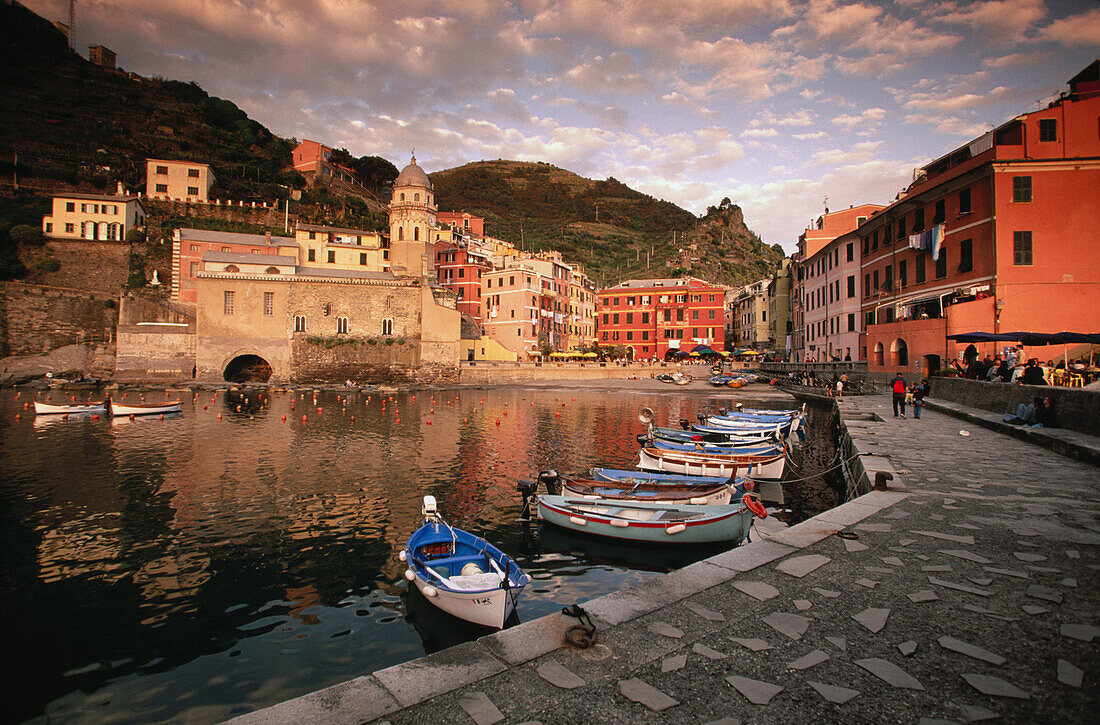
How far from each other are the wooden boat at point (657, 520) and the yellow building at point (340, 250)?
193ft

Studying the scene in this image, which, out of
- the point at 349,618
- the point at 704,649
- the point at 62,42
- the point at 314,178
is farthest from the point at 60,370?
the point at 62,42

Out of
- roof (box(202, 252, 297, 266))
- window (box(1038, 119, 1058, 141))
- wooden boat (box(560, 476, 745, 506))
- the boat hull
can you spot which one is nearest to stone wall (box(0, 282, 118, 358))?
roof (box(202, 252, 297, 266))

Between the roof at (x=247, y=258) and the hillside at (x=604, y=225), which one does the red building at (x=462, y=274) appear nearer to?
the roof at (x=247, y=258)

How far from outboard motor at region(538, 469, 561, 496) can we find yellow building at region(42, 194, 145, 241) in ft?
234

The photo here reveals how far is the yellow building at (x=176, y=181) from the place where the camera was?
69375 millimetres

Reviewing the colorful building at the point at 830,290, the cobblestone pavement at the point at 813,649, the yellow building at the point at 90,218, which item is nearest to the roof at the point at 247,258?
the yellow building at the point at 90,218

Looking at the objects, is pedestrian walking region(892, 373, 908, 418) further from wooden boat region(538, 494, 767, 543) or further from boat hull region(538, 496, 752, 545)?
boat hull region(538, 496, 752, 545)

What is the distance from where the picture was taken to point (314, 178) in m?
88.2

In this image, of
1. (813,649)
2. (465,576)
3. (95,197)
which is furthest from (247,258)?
(813,649)

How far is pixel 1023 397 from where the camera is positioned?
56.3 feet

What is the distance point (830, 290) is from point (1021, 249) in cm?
2145

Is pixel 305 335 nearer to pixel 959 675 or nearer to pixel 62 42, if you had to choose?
pixel 959 675

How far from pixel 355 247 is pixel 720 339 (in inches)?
1893

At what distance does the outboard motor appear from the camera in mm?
13242
